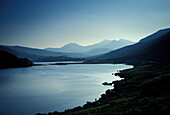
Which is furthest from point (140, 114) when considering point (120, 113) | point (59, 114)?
point (59, 114)

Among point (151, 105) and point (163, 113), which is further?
point (151, 105)

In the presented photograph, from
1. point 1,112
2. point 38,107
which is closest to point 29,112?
point 38,107

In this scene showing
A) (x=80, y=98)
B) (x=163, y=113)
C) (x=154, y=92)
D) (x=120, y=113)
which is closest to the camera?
(x=163, y=113)

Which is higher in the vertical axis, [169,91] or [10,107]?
[169,91]

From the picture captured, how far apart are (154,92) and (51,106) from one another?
1108 inches

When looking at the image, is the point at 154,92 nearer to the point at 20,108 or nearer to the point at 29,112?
the point at 29,112

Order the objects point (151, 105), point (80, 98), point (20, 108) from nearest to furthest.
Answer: point (151, 105), point (20, 108), point (80, 98)

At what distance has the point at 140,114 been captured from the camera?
21.8 meters

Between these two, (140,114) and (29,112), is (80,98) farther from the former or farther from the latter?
(140,114)

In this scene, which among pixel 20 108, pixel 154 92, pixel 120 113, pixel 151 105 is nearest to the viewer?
pixel 120 113

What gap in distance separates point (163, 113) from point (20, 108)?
35131 mm

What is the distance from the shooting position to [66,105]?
4112 centimetres

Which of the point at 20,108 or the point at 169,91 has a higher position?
the point at 169,91

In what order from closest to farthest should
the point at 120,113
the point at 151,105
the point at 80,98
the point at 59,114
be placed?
the point at 120,113 < the point at 151,105 < the point at 59,114 < the point at 80,98
